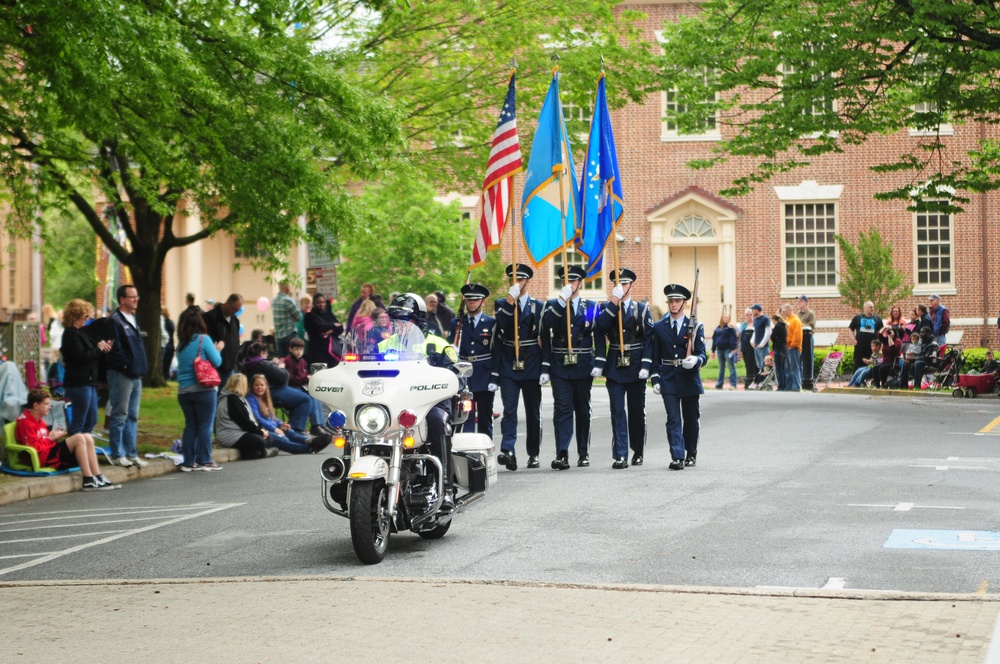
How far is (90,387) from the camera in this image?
14820mm

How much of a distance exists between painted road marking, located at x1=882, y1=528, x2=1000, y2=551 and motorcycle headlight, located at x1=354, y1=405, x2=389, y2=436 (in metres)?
3.46

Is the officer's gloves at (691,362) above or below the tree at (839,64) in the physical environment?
below

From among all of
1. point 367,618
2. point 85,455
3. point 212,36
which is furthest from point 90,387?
point 367,618

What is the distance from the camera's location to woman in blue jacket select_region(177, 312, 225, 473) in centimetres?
1530

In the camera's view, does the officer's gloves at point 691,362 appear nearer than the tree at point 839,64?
Yes

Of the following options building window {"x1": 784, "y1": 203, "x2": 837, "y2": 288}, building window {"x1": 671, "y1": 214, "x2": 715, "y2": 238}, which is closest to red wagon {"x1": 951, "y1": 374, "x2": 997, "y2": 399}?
building window {"x1": 784, "y1": 203, "x2": 837, "y2": 288}

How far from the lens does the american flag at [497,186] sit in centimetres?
1677

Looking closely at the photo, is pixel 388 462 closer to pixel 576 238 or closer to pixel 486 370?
pixel 486 370

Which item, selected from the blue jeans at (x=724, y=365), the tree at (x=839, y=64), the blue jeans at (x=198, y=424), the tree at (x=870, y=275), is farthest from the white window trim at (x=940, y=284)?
the blue jeans at (x=198, y=424)

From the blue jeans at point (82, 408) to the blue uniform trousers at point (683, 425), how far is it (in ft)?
20.0

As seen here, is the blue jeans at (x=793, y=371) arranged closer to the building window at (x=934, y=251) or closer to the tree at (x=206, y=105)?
the building window at (x=934, y=251)

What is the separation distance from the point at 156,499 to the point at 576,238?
6.32 m

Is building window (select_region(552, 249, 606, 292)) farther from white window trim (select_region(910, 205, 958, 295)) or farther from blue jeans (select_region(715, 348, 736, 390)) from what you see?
blue jeans (select_region(715, 348, 736, 390))

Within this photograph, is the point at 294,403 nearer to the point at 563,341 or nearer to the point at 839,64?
the point at 563,341
